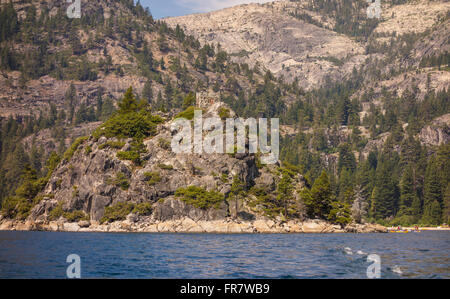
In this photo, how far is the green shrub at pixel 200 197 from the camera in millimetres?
114312

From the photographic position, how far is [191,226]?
4424 inches

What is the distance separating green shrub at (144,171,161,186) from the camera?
12000 cm

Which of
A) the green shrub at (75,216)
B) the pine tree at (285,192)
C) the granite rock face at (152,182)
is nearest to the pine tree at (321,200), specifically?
the pine tree at (285,192)

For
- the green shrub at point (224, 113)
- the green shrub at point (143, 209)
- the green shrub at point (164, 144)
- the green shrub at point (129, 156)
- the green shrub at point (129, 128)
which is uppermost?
the green shrub at point (224, 113)

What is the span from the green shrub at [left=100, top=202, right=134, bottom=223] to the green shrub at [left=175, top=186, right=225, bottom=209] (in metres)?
→ 11.8

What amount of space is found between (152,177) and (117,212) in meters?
11.8

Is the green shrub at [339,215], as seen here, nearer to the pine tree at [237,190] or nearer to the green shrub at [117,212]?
the pine tree at [237,190]

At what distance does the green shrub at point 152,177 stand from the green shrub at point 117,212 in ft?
23.6

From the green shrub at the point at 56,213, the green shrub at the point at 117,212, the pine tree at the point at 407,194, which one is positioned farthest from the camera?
the pine tree at the point at 407,194

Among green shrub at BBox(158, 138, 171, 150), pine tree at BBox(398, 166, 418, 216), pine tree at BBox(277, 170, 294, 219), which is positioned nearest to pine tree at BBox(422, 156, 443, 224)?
pine tree at BBox(398, 166, 418, 216)

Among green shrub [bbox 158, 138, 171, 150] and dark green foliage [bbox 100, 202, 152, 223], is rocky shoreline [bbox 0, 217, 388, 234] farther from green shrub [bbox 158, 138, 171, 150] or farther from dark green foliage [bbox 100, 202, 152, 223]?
green shrub [bbox 158, 138, 171, 150]
